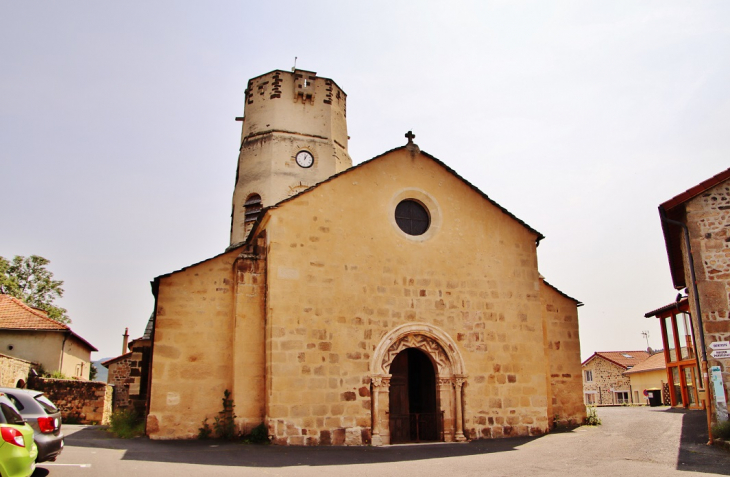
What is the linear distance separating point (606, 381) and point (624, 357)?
4.69m

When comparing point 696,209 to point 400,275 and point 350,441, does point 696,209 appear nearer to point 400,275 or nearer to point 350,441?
point 400,275

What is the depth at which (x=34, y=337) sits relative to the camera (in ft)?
85.7

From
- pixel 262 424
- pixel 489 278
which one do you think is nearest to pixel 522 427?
pixel 489 278

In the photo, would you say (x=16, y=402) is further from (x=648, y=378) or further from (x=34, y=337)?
(x=648, y=378)

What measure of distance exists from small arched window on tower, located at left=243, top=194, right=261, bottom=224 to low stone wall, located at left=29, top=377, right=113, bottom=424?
9175mm

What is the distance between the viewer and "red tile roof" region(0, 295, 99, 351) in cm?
2580

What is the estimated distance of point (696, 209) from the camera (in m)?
12.9

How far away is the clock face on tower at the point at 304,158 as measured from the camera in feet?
71.2

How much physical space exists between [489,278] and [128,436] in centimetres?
1044

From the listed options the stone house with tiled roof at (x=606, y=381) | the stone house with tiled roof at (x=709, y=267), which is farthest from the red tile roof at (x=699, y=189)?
the stone house with tiled roof at (x=606, y=381)

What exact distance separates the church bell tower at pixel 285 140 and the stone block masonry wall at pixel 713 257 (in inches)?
504

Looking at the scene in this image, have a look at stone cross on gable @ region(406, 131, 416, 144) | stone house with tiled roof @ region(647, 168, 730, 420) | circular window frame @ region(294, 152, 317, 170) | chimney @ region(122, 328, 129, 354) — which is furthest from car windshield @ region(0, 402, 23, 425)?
chimney @ region(122, 328, 129, 354)

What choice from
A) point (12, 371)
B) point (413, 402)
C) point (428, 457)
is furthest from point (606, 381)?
point (12, 371)

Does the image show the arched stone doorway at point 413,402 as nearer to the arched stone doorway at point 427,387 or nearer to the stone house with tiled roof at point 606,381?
the arched stone doorway at point 427,387
